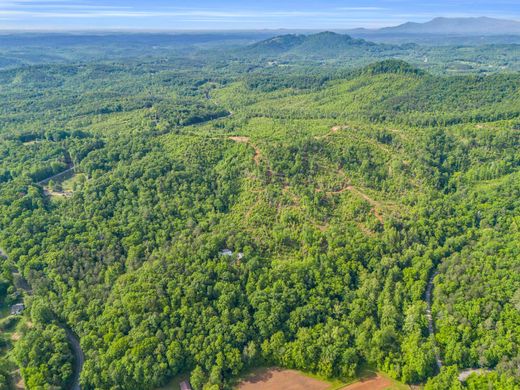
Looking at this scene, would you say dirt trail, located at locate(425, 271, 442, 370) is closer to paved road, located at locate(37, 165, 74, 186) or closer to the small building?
the small building

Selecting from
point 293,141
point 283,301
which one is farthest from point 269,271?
point 293,141

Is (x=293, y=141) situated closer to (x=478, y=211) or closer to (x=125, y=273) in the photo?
(x=478, y=211)

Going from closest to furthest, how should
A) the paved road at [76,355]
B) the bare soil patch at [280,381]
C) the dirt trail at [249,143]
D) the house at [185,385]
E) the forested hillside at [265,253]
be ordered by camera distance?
the house at [185,385] → the bare soil patch at [280,381] → the paved road at [76,355] → the forested hillside at [265,253] → the dirt trail at [249,143]

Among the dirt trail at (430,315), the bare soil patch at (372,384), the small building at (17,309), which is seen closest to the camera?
the bare soil patch at (372,384)

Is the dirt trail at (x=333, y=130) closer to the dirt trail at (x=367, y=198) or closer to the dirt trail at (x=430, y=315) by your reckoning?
the dirt trail at (x=367, y=198)

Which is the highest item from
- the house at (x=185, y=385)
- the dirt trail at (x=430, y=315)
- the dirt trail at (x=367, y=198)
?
the dirt trail at (x=367, y=198)

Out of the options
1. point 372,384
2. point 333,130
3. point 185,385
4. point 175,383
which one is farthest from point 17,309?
point 333,130

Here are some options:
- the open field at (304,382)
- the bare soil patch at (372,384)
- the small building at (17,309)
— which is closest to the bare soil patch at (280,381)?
the open field at (304,382)

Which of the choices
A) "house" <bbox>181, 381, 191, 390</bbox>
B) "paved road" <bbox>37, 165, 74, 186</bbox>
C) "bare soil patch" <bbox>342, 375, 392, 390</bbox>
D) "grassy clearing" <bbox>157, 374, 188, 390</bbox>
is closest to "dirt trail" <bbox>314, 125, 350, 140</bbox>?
"bare soil patch" <bbox>342, 375, 392, 390</bbox>
